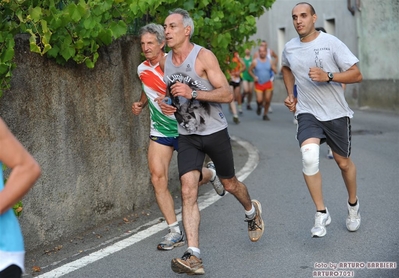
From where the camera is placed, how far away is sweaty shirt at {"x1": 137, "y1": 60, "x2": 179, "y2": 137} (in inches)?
285

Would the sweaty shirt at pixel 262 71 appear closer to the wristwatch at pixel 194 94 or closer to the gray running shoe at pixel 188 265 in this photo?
the wristwatch at pixel 194 94

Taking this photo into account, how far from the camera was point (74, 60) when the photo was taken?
7527 mm

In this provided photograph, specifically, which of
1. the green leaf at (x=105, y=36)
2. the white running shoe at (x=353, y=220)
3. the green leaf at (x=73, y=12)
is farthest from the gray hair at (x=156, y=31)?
the white running shoe at (x=353, y=220)

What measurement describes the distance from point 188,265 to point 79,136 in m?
2.40

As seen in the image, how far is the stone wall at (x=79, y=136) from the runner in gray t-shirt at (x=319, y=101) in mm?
1855

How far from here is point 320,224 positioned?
270 inches

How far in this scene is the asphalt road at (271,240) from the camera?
6.14 metres

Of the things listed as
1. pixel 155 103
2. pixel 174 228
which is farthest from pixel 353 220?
pixel 155 103

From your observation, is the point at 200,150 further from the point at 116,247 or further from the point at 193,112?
the point at 116,247

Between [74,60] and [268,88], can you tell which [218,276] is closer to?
[74,60]

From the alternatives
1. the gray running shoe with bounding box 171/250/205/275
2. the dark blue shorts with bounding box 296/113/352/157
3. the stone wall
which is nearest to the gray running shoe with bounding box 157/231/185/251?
the stone wall

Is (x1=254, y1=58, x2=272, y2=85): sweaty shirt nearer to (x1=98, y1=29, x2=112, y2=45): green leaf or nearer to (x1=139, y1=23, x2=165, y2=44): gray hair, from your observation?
(x1=98, y1=29, x2=112, y2=45): green leaf

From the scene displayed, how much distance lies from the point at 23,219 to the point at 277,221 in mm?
2225

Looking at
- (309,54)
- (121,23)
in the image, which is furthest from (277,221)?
(121,23)
